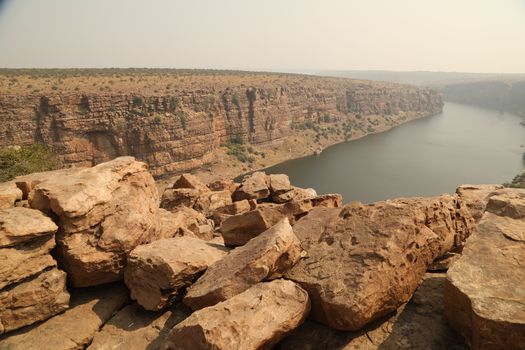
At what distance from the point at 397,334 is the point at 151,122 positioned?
138 ft

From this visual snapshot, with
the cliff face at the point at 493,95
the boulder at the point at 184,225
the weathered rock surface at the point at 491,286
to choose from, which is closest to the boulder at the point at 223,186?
the boulder at the point at 184,225

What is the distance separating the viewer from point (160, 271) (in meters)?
5.62

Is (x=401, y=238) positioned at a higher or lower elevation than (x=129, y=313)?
higher

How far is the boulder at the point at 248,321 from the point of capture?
13.5 feet

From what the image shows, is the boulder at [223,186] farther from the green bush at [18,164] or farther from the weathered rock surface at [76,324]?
the green bush at [18,164]

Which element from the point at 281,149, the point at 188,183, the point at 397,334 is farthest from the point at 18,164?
the point at 281,149

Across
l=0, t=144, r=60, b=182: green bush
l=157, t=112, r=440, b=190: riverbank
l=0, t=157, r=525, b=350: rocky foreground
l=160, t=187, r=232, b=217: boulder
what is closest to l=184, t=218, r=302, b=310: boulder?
l=0, t=157, r=525, b=350: rocky foreground

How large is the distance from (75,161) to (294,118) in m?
41.7

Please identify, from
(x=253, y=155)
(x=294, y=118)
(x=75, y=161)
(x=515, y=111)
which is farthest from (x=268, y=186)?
(x=515, y=111)

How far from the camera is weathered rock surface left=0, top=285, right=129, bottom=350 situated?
5.10 meters

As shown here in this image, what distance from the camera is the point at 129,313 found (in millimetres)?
5852

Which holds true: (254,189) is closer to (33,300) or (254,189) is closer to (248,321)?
(33,300)

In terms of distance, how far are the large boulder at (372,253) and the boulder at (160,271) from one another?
166 cm

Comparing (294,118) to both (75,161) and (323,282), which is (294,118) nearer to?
(75,161)
